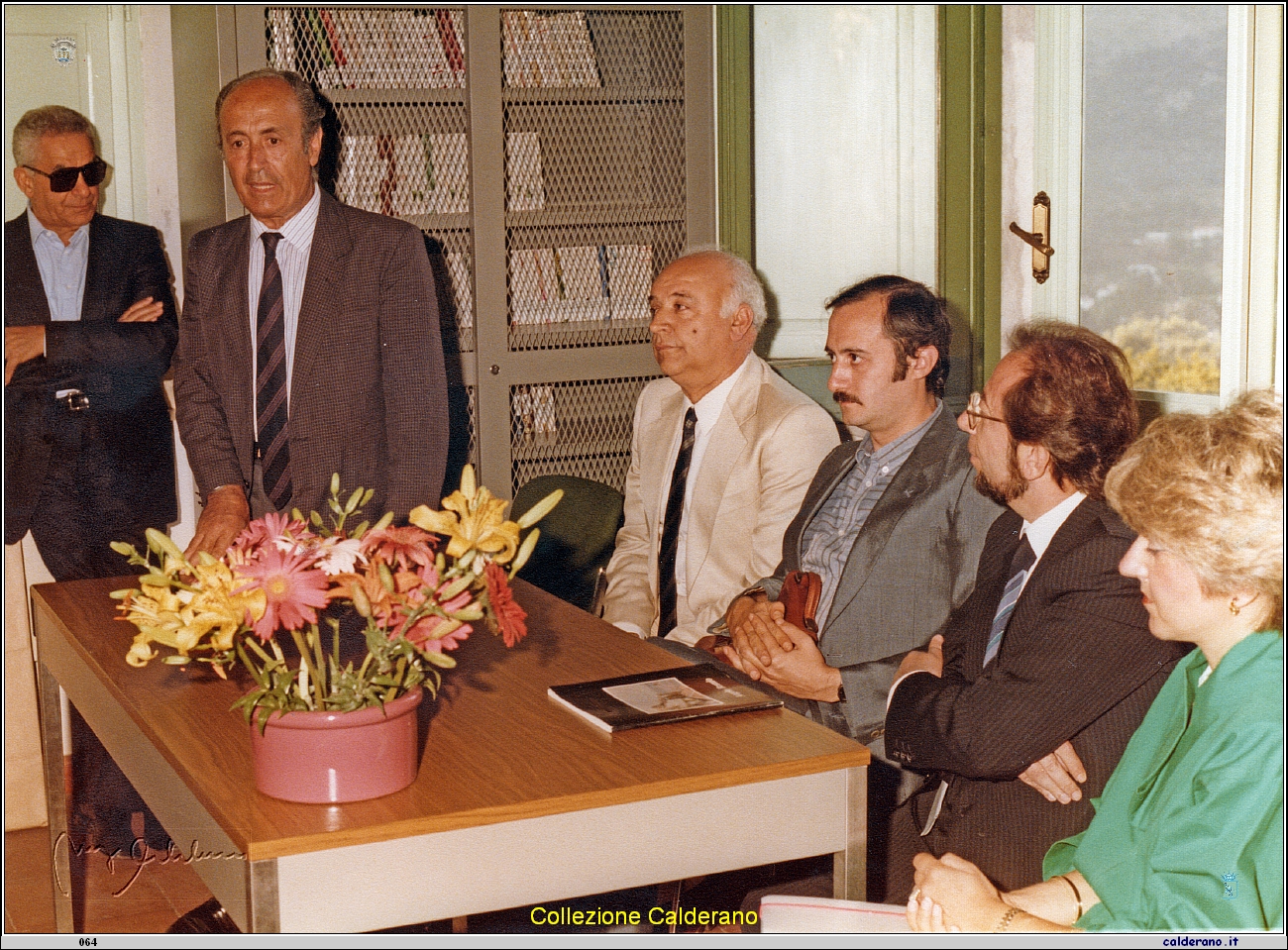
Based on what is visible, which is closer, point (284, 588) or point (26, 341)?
point (284, 588)

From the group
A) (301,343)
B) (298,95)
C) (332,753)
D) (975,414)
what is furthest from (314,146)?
(332,753)

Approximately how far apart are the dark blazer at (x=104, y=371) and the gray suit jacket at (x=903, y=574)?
231 centimetres

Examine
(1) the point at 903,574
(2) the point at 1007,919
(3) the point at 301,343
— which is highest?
(3) the point at 301,343

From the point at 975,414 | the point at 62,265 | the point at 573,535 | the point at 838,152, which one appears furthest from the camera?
the point at 838,152

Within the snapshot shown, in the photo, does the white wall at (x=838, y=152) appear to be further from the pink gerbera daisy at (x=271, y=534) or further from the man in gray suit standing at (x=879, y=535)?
the pink gerbera daisy at (x=271, y=534)

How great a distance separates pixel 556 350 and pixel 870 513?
2100 millimetres

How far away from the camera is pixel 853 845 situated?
179 centimetres

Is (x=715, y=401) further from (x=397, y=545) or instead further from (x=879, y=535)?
(x=397, y=545)

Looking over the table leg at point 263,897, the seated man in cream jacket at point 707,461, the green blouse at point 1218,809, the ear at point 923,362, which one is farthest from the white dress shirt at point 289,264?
the green blouse at point 1218,809

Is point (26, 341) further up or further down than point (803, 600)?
further up

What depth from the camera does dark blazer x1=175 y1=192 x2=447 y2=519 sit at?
3.20m

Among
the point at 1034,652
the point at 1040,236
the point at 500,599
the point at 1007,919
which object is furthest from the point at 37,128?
the point at 1007,919

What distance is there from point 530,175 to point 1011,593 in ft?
9.16
